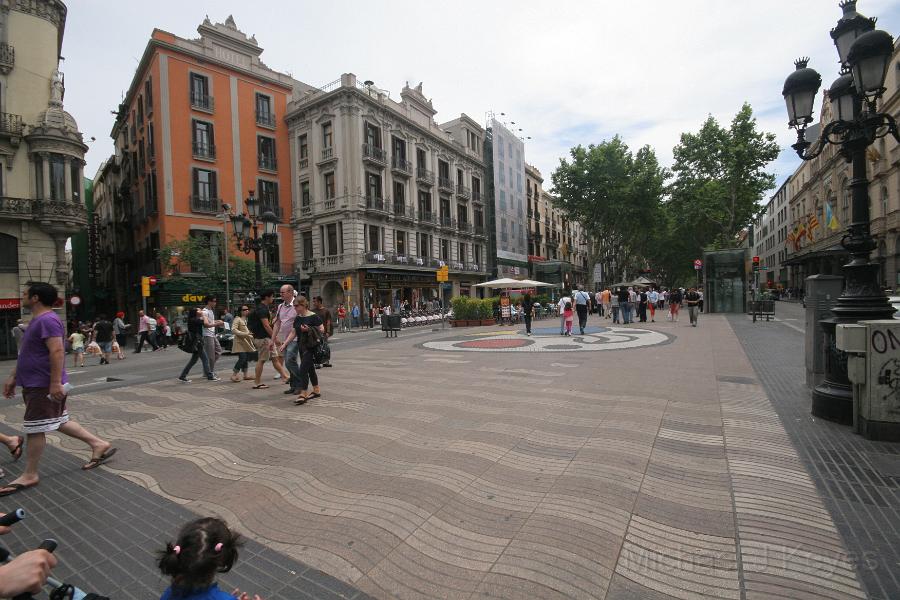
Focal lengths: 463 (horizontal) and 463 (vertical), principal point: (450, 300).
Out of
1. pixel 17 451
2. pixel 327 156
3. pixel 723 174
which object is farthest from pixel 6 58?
pixel 723 174

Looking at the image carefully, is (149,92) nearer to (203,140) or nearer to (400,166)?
(203,140)

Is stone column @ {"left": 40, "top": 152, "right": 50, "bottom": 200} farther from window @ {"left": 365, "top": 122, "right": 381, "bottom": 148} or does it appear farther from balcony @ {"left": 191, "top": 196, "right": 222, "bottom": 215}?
window @ {"left": 365, "top": 122, "right": 381, "bottom": 148}

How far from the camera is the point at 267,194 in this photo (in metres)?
32.2

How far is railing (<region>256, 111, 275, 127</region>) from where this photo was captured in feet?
104

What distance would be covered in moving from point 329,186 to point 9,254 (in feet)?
56.0

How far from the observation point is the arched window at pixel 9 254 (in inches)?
828

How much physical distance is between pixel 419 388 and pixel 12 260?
24.1 metres

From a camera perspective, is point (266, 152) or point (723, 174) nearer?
point (266, 152)

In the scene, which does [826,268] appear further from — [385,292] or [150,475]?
[150,475]

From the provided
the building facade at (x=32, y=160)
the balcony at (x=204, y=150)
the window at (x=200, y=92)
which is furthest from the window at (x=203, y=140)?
the building facade at (x=32, y=160)

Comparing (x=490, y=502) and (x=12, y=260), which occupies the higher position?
(x=12, y=260)

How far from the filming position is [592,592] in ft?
7.75

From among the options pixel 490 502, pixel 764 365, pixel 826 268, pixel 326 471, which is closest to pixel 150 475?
pixel 326 471

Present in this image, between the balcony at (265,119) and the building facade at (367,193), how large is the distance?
120cm
